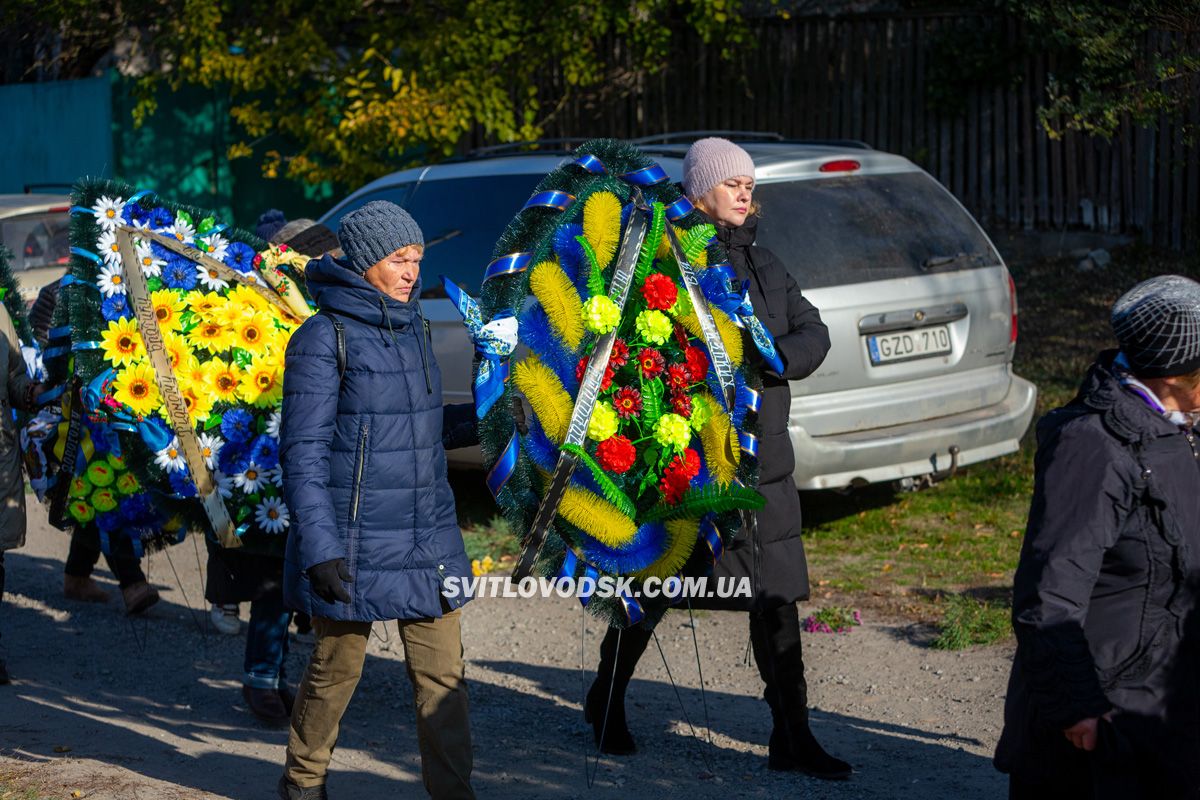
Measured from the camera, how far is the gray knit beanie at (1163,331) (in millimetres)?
2922

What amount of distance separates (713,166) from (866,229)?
2.50 metres

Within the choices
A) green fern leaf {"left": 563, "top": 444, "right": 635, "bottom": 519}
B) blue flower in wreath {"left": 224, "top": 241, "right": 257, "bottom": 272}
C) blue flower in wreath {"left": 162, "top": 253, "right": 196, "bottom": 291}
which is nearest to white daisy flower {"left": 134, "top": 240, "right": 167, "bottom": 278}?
blue flower in wreath {"left": 162, "top": 253, "right": 196, "bottom": 291}

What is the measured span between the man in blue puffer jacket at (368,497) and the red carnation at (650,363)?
2.61ft

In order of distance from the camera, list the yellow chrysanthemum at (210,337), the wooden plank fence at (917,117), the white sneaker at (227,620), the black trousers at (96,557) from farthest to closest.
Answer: the wooden plank fence at (917,117) < the white sneaker at (227,620) < the black trousers at (96,557) < the yellow chrysanthemum at (210,337)

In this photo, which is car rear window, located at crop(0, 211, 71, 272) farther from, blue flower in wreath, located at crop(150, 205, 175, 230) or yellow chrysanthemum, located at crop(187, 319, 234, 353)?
yellow chrysanthemum, located at crop(187, 319, 234, 353)

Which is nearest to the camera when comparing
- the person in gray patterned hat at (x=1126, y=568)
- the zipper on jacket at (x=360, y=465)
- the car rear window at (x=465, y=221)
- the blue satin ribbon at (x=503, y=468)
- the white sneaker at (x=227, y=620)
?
the person in gray patterned hat at (x=1126, y=568)

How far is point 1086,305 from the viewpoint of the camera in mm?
12594

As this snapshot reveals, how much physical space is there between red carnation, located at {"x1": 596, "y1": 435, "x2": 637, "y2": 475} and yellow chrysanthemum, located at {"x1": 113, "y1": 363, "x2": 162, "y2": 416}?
69.8 inches

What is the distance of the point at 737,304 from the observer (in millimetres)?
4570

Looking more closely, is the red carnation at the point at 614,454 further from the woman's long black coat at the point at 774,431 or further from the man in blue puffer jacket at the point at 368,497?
the man in blue puffer jacket at the point at 368,497

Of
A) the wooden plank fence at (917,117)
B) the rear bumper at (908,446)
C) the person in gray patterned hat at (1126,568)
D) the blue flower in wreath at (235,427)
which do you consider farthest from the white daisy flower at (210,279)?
the wooden plank fence at (917,117)

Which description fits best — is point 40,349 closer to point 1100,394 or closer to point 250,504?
point 250,504

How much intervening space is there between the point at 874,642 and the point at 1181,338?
11.2ft

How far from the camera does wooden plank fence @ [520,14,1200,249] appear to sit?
1366 cm
